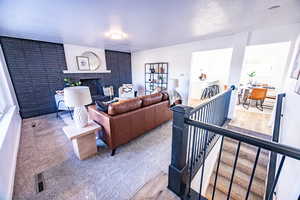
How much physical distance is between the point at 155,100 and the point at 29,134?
3072mm

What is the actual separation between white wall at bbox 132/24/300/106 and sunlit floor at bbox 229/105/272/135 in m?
1.17

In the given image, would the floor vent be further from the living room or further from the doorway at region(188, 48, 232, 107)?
the doorway at region(188, 48, 232, 107)

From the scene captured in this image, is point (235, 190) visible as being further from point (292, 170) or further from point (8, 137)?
point (8, 137)

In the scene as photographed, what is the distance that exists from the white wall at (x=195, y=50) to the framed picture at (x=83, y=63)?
7.57ft

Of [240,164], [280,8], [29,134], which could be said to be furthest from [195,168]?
[29,134]

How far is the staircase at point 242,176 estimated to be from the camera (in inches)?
80.2

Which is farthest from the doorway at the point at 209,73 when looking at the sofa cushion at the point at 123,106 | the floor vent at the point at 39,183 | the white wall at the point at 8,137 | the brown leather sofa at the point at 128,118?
the white wall at the point at 8,137

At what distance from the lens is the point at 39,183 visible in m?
1.55

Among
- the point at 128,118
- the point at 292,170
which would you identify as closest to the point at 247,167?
the point at 292,170

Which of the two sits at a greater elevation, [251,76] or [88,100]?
[251,76]

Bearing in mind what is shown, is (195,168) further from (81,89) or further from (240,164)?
(81,89)

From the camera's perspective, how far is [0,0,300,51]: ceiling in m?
1.69

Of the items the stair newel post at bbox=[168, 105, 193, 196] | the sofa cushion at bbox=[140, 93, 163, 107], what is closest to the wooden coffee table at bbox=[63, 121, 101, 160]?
the sofa cushion at bbox=[140, 93, 163, 107]

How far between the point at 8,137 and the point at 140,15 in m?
2.93
